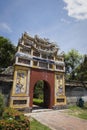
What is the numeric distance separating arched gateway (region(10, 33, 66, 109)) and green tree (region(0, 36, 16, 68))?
12.5 metres

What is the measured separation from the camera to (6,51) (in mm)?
26438

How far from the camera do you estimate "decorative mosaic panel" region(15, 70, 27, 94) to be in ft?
40.5

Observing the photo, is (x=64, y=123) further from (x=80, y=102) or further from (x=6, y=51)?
(x=6, y=51)

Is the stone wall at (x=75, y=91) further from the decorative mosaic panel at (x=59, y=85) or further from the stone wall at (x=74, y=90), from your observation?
the decorative mosaic panel at (x=59, y=85)

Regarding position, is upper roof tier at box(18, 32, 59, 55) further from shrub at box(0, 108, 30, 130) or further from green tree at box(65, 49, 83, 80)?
green tree at box(65, 49, 83, 80)

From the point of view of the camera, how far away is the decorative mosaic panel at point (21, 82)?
1234 cm

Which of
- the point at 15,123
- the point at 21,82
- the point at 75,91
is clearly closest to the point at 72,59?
the point at 75,91

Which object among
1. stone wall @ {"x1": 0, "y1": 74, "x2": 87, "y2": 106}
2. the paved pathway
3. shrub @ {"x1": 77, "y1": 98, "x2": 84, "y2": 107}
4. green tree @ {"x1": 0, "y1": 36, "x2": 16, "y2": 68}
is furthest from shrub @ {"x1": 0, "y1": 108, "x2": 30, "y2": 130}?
green tree @ {"x1": 0, "y1": 36, "x2": 16, "y2": 68}

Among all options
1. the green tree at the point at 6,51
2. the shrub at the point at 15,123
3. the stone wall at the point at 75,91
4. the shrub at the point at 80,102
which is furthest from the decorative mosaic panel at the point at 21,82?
the green tree at the point at 6,51

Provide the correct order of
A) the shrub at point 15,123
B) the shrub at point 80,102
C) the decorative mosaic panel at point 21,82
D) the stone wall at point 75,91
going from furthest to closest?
the shrub at point 80,102 < the stone wall at point 75,91 < the decorative mosaic panel at point 21,82 < the shrub at point 15,123

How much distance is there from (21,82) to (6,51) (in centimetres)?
1552

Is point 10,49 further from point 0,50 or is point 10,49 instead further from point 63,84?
point 63,84

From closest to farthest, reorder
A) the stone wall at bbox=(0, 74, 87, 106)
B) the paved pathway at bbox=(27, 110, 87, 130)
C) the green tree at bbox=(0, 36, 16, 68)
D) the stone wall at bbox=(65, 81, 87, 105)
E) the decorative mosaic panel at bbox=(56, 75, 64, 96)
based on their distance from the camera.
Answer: the paved pathway at bbox=(27, 110, 87, 130) < the decorative mosaic panel at bbox=(56, 75, 64, 96) < the stone wall at bbox=(0, 74, 87, 106) < the stone wall at bbox=(65, 81, 87, 105) < the green tree at bbox=(0, 36, 16, 68)

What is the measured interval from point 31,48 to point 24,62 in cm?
194
